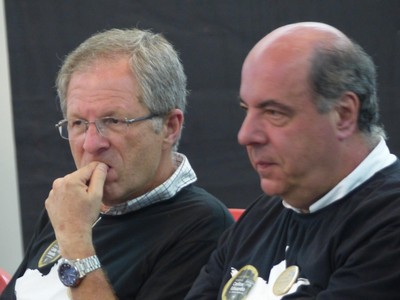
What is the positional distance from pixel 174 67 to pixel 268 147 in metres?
0.64

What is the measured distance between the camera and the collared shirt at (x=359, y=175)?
1948mm

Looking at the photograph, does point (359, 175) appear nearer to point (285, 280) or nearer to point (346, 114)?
point (346, 114)

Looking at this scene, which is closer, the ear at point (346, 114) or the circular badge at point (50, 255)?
the ear at point (346, 114)

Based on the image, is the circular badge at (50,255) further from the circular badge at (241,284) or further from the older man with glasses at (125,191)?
the circular badge at (241,284)

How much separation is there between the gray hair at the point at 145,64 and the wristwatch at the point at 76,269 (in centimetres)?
41

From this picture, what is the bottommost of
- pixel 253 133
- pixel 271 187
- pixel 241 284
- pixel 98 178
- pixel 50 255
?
pixel 50 255

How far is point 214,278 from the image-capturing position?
2.19 m

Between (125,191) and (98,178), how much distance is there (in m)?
0.10

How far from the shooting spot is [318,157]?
192 cm

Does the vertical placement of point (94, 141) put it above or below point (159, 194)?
above

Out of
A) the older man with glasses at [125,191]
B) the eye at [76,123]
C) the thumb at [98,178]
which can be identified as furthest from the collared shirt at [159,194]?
the eye at [76,123]

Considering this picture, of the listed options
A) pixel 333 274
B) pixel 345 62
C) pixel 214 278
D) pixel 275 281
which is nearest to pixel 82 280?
pixel 214 278

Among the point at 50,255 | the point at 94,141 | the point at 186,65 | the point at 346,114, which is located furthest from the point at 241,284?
the point at 186,65

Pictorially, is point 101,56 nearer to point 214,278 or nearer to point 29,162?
point 214,278
